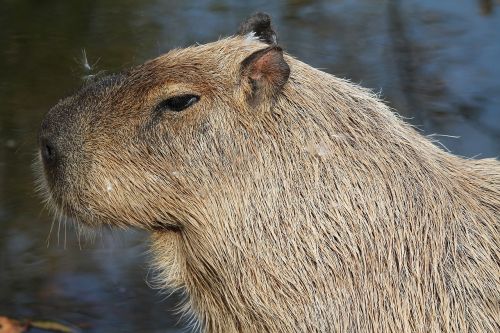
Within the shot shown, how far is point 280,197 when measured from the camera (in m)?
3.46

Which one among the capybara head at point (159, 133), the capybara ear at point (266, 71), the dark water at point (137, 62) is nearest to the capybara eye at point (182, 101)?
the capybara head at point (159, 133)

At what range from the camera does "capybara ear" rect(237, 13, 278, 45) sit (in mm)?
3871

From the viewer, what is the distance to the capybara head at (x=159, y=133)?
3479 mm

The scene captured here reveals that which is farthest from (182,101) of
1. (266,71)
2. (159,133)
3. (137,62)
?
(137,62)

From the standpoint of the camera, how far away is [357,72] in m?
8.18

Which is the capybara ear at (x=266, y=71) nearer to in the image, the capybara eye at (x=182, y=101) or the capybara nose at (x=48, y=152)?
the capybara eye at (x=182, y=101)

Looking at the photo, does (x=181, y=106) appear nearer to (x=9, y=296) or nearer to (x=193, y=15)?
(x=9, y=296)

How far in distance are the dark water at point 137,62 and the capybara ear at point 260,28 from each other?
2222mm

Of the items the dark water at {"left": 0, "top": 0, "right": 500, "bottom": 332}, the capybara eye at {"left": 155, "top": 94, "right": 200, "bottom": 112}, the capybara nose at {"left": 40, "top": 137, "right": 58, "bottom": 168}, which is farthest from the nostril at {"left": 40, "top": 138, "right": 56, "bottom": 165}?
the dark water at {"left": 0, "top": 0, "right": 500, "bottom": 332}

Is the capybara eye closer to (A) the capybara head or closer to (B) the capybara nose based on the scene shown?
(A) the capybara head

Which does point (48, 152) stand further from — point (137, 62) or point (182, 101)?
point (137, 62)

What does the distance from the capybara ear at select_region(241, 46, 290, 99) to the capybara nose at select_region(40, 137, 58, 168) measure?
75 centimetres

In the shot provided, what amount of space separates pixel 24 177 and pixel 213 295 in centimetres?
350

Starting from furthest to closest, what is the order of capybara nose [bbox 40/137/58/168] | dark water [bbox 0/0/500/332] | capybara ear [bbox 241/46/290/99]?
dark water [bbox 0/0/500/332]
capybara nose [bbox 40/137/58/168]
capybara ear [bbox 241/46/290/99]
